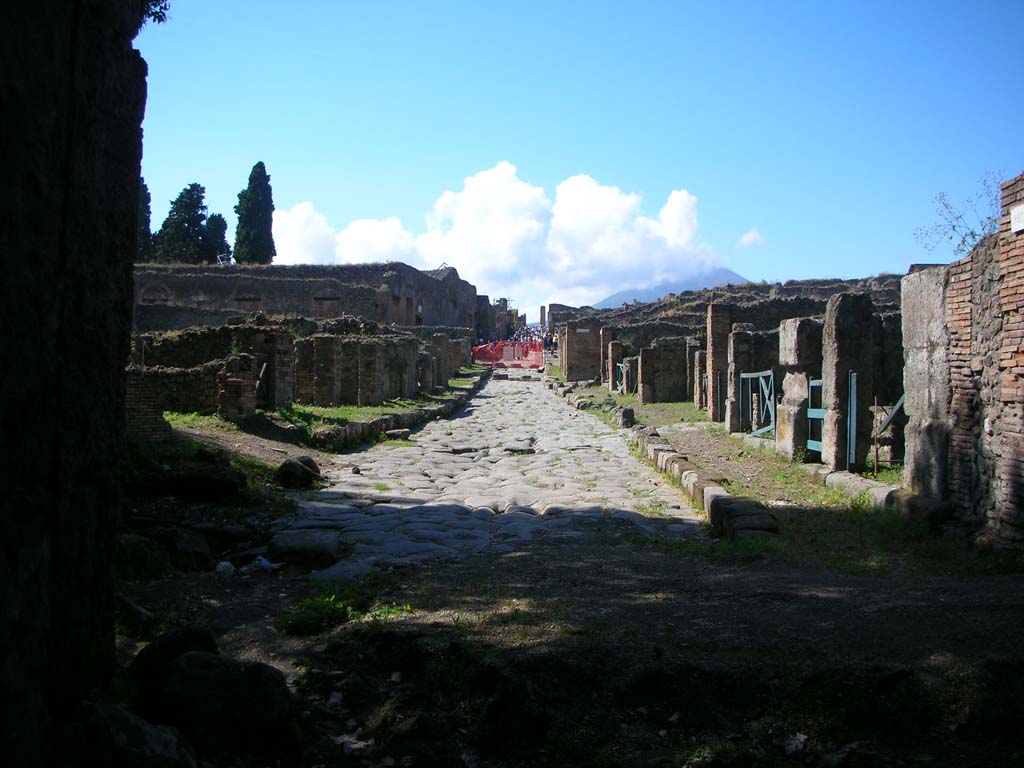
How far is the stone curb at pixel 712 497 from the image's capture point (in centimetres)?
669

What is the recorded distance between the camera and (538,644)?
3768mm

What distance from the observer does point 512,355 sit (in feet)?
171

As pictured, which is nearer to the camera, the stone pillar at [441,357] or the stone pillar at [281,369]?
the stone pillar at [281,369]

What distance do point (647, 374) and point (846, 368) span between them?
12.5 metres

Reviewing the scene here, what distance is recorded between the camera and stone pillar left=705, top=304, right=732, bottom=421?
16.7 m

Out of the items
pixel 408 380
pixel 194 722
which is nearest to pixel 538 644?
pixel 194 722

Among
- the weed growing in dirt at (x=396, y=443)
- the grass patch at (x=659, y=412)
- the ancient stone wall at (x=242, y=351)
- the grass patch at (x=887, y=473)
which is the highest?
the ancient stone wall at (x=242, y=351)

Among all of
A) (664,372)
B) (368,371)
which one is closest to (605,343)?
(664,372)

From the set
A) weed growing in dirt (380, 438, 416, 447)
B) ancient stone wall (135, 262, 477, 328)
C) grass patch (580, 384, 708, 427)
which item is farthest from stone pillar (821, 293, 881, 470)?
A: ancient stone wall (135, 262, 477, 328)

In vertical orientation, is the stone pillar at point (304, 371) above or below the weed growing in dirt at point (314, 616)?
above

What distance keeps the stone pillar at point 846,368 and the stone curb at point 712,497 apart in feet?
4.96

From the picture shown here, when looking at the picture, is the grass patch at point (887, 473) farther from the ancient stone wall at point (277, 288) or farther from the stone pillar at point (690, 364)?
the ancient stone wall at point (277, 288)

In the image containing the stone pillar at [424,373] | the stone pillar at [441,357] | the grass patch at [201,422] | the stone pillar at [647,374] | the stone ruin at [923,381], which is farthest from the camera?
the stone pillar at [441,357]

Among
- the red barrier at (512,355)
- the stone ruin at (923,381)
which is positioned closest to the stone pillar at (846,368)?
the stone ruin at (923,381)
